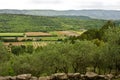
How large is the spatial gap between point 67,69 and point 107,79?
68.8 ft

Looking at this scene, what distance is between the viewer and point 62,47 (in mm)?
66688

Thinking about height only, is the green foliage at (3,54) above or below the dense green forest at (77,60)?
below

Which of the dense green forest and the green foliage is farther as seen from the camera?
the green foliage

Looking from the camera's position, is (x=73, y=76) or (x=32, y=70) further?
(x=32, y=70)

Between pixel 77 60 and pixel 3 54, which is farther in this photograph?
pixel 3 54

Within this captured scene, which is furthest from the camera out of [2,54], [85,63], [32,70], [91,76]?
[2,54]

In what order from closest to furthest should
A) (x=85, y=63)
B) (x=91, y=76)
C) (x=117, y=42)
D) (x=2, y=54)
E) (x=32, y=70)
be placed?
1. (x=91, y=76)
2. (x=117, y=42)
3. (x=85, y=63)
4. (x=32, y=70)
5. (x=2, y=54)

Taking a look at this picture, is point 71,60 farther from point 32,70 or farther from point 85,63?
point 32,70

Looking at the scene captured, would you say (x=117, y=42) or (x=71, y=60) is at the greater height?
(x=117, y=42)

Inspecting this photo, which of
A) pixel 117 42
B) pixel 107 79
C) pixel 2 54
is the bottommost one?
pixel 2 54

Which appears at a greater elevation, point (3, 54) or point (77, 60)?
point (77, 60)

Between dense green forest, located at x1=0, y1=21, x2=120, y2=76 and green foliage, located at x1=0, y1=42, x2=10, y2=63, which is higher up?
dense green forest, located at x1=0, y1=21, x2=120, y2=76

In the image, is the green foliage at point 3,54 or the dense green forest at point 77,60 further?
the green foliage at point 3,54

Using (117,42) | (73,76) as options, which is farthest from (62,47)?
(73,76)
